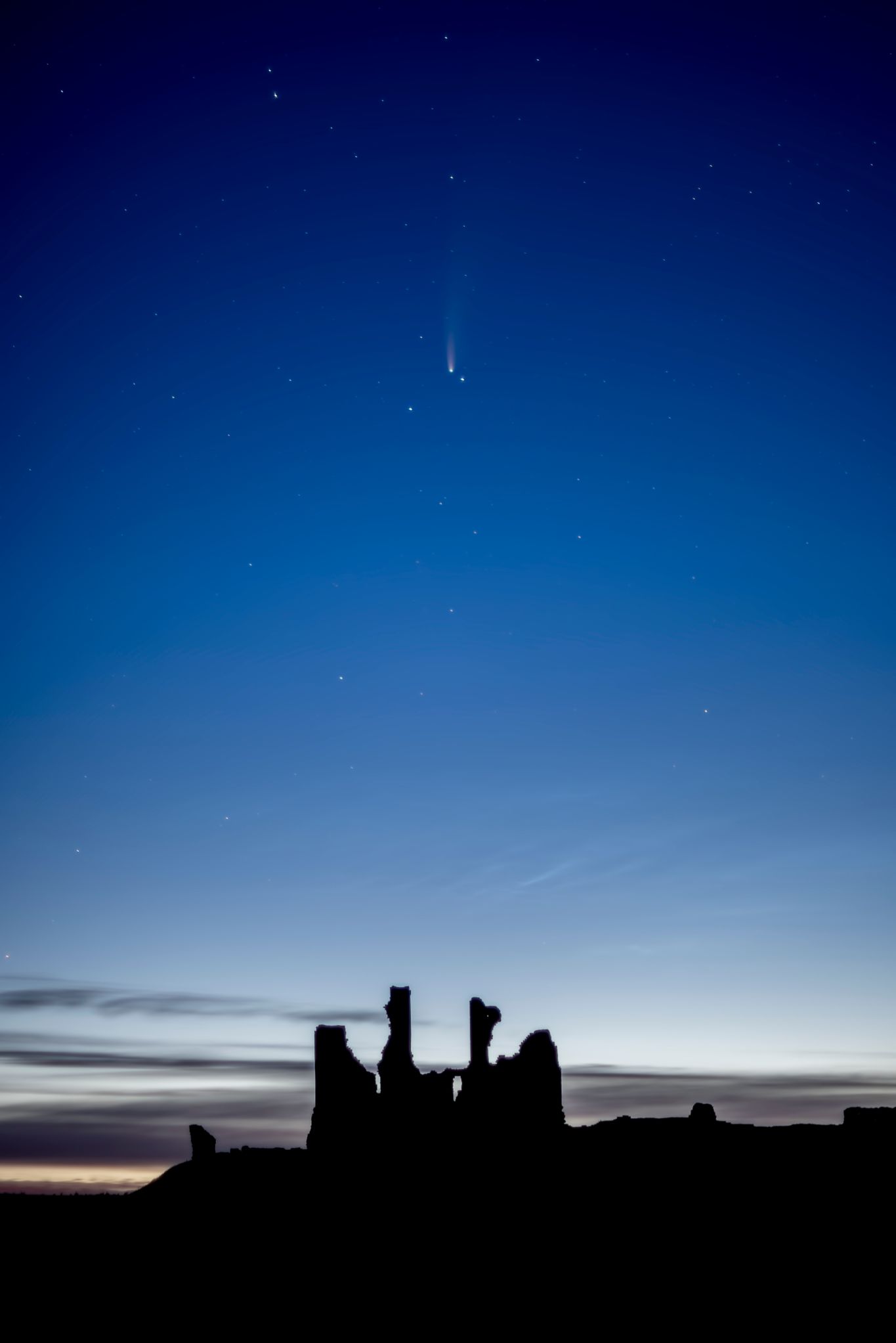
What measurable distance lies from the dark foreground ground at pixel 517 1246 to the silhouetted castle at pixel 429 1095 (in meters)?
0.58

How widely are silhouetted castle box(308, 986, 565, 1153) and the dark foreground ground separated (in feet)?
1.92

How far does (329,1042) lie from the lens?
28.7m

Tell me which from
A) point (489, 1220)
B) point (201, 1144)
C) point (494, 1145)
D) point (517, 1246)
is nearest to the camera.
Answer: point (517, 1246)

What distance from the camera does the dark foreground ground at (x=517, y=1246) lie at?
1970 centimetres

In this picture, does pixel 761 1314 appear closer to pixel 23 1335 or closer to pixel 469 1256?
pixel 469 1256

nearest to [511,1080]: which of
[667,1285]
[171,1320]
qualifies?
[667,1285]

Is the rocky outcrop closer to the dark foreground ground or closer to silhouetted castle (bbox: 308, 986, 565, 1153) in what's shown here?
the dark foreground ground

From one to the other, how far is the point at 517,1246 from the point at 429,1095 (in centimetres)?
718

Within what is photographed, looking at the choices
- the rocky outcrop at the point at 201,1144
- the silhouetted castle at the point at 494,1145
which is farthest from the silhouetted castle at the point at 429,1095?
the rocky outcrop at the point at 201,1144

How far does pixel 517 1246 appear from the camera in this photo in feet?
73.0

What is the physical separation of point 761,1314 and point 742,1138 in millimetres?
4998

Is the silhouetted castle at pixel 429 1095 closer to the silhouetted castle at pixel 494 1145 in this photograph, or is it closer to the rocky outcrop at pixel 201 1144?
the silhouetted castle at pixel 494 1145

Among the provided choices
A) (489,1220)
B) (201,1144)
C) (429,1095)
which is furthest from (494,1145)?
(201,1144)

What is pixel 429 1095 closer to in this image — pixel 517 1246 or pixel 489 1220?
pixel 489 1220
